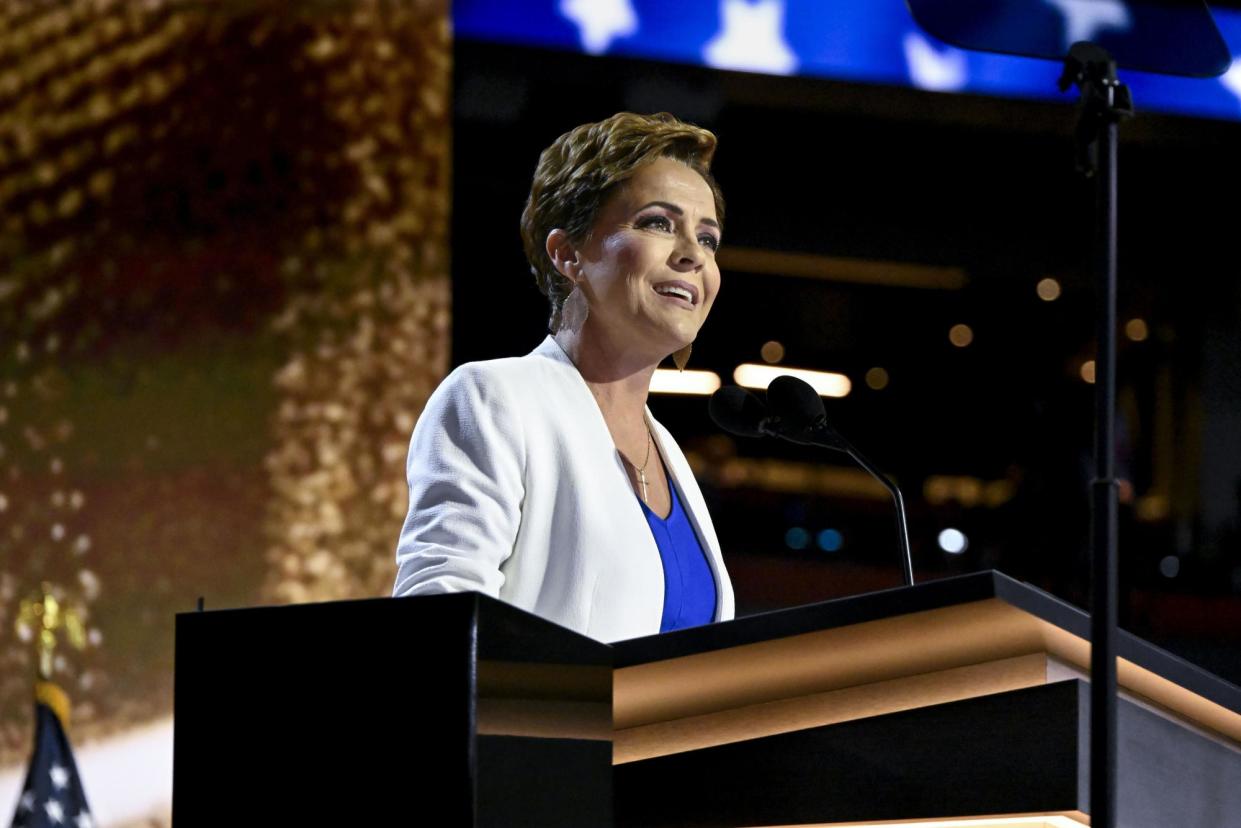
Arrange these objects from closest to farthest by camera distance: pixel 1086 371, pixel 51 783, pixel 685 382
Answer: pixel 51 783
pixel 1086 371
pixel 685 382

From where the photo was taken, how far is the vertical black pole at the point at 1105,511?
4.16 ft

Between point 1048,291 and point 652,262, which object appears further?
point 1048,291

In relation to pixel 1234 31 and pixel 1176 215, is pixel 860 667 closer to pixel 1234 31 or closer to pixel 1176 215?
pixel 1234 31

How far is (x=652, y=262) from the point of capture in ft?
6.25

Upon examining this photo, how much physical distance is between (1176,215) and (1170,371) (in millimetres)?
916

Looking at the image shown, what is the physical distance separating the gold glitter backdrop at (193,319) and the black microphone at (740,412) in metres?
2.31

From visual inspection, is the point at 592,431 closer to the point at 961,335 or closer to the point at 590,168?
the point at 590,168

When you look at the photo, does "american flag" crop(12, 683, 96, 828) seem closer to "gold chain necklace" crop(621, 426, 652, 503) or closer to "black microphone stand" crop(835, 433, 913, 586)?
"gold chain necklace" crop(621, 426, 652, 503)

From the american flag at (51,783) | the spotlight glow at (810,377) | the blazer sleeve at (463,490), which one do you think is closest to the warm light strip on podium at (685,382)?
the spotlight glow at (810,377)

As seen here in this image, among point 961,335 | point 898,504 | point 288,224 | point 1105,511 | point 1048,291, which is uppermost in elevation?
point 1048,291

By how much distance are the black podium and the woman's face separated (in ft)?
1.86

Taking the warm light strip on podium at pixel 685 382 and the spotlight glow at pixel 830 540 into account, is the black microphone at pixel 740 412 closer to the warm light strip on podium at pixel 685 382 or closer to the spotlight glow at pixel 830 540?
the spotlight glow at pixel 830 540

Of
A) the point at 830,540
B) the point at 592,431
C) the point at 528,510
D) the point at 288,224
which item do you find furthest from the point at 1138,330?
the point at 528,510

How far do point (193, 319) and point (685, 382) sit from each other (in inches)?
140
